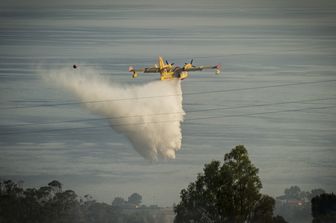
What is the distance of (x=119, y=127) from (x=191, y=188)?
4149 centimetres

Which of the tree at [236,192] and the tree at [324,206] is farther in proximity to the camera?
the tree at [324,206]

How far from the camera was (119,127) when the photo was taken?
180 m

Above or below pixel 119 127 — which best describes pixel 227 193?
below

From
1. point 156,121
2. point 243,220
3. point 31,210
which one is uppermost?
point 156,121

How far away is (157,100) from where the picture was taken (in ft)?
596

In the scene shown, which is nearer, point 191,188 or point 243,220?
point 243,220

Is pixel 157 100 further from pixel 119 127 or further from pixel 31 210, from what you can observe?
pixel 31 210

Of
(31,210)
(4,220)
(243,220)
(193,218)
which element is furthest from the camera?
→ (31,210)

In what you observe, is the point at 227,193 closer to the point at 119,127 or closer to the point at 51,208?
the point at 119,127

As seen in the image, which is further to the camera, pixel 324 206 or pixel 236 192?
pixel 324 206

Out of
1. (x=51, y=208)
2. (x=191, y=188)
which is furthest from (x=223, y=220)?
(x=51, y=208)

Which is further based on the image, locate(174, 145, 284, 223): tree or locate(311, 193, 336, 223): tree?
locate(311, 193, 336, 223): tree

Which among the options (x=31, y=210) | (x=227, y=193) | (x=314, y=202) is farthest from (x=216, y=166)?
(x=31, y=210)

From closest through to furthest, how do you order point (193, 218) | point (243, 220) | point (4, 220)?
1. point (243, 220)
2. point (193, 218)
3. point (4, 220)
